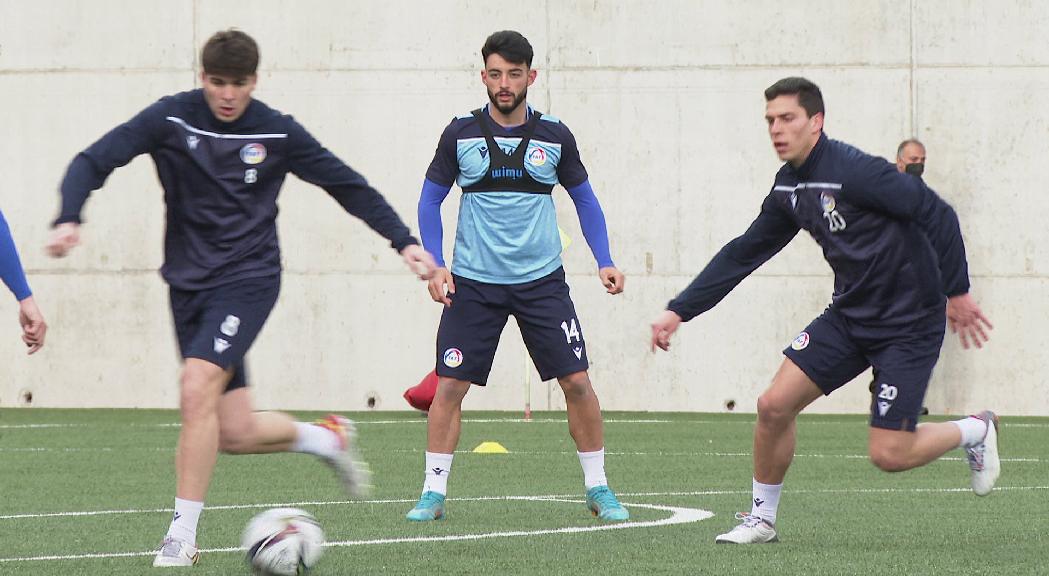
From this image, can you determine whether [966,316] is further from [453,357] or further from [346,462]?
[453,357]

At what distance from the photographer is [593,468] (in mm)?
8047

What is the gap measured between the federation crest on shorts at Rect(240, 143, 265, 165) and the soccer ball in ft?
4.50

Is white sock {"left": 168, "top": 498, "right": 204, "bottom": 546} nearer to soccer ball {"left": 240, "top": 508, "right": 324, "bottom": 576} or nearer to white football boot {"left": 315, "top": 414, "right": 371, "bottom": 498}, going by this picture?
soccer ball {"left": 240, "top": 508, "right": 324, "bottom": 576}

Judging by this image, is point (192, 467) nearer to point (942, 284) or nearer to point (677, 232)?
point (942, 284)

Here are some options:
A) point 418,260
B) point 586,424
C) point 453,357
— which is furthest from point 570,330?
point 418,260

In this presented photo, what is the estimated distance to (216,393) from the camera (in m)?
6.29

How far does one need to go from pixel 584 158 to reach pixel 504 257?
818 cm

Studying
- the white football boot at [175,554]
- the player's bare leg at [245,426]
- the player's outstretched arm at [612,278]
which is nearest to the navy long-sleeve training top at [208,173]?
the player's bare leg at [245,426]

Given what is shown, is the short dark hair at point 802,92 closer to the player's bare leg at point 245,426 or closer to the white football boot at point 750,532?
the white football boot at point 750,532

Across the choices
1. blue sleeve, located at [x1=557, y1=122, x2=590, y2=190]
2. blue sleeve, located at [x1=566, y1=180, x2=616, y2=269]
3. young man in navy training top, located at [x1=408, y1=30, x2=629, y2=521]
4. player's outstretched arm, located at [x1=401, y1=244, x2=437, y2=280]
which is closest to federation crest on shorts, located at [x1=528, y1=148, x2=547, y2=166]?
young man in navy training top, located at [x1=408, y1=30, x2=629, y2=521]

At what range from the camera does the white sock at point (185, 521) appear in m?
6.02

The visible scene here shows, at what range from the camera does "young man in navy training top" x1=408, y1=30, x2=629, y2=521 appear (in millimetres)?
8055

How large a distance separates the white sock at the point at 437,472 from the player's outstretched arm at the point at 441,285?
0.70 m

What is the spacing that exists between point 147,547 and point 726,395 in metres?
9.94
